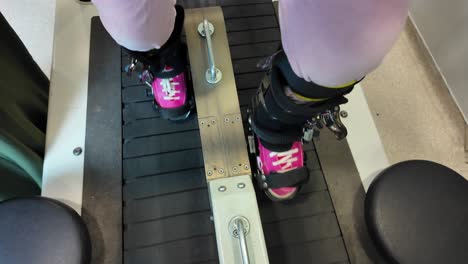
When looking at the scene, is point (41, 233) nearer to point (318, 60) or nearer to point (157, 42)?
point (157, 42)

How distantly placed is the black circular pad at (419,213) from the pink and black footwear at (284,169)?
188 mm

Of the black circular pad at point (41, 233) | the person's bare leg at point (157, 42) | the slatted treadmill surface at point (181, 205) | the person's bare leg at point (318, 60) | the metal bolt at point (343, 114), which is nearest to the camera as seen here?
the person's bare leg at point (318, 60)

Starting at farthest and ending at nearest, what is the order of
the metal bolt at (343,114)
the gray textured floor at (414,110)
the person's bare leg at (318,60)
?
the gray textured floor at (414,110) < the metal bolt at (343,114) < the person's bare leg at (318,60)

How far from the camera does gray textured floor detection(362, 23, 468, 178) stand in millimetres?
1215

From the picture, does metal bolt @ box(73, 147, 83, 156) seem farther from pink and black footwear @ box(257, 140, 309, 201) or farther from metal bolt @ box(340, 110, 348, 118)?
metal bolt @ box(340, 110, 348, 118)

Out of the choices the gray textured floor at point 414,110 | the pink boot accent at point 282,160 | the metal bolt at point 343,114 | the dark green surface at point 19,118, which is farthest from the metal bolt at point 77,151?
the gray textured floor at point 414,110

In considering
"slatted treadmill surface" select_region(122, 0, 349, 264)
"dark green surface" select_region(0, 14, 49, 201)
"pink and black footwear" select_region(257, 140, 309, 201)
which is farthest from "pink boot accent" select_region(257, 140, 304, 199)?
"dark green surface" select_region(0, 14, 49, 201)

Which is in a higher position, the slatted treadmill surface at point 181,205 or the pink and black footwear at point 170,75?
the pink and black footwear at point 170,75

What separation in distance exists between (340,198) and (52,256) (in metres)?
0.72

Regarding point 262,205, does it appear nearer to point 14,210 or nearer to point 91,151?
point 91,151

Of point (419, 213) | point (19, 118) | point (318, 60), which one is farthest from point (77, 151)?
point (419, 213)

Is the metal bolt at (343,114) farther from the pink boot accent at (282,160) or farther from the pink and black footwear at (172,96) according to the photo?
the pink and black footwear at (172,96)

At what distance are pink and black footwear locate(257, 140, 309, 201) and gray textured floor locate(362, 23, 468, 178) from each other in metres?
0.45

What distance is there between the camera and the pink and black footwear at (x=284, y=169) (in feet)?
2.92
